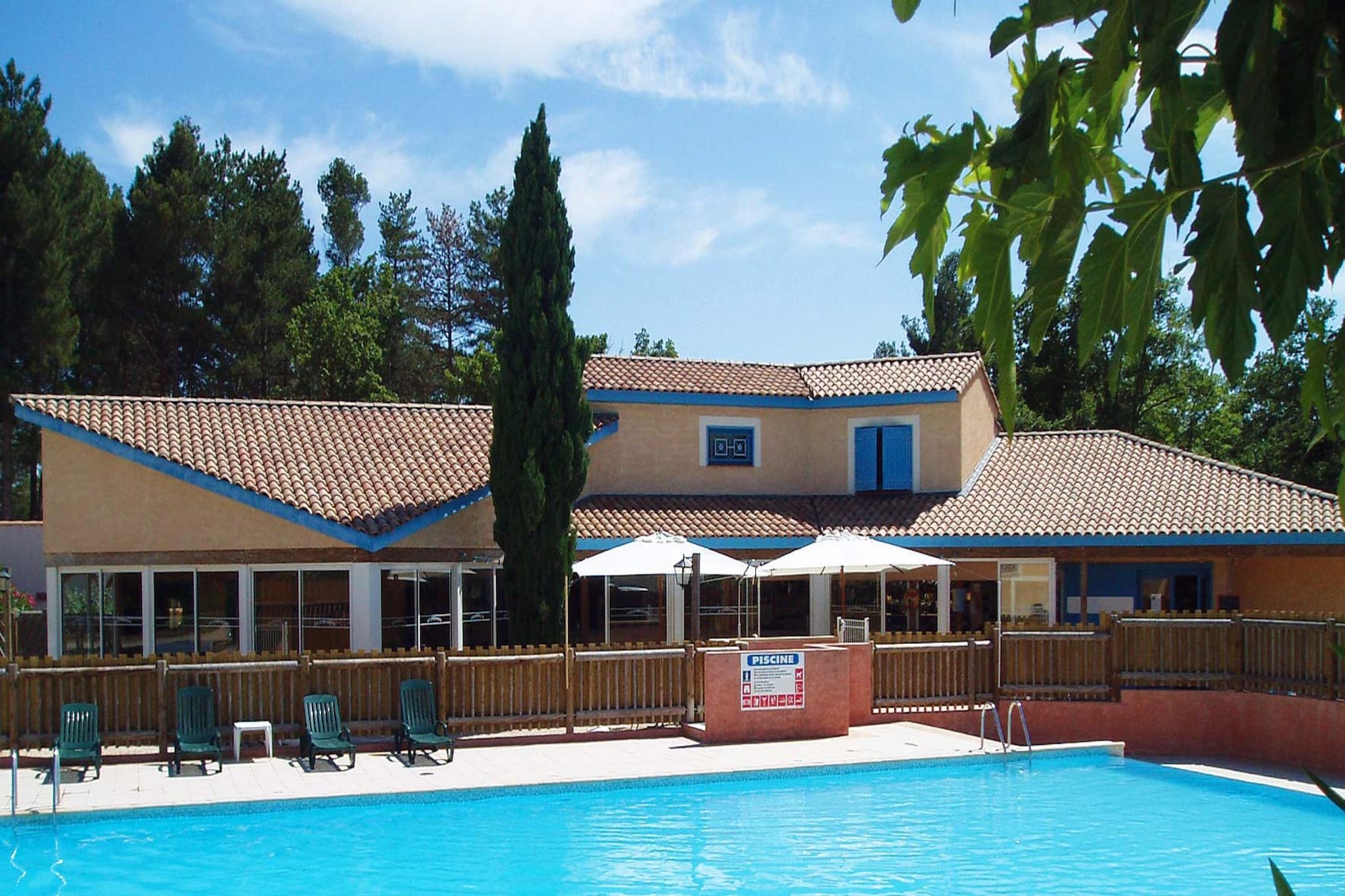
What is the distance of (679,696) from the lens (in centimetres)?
2039

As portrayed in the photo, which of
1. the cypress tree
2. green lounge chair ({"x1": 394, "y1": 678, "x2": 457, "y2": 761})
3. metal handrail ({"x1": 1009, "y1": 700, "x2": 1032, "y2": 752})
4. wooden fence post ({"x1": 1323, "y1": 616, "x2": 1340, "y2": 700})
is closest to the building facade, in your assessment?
the cypress tree

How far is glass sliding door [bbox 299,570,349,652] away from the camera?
2269cm

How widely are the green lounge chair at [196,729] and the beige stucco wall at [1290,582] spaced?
2033cm

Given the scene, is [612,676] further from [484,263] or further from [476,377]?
[484,263]

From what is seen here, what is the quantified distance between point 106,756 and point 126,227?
3419 centimetres

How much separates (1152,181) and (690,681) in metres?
19.0

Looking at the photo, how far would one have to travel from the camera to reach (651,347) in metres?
68.6

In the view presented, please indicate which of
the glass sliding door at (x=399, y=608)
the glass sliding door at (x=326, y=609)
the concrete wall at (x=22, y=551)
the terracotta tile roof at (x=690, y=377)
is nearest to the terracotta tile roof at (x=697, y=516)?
the terracotta tile roof at (x=690, y=377)

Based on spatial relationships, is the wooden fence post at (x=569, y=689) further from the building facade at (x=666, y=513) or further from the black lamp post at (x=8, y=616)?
the black lamp post at (x=8, y=616)

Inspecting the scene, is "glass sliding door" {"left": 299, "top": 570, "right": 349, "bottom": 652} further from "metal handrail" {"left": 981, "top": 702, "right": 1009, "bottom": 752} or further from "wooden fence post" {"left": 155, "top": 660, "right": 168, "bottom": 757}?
"metal handrail" {"left": 981, "top": 702, "right": 1009, "bottom": 752}

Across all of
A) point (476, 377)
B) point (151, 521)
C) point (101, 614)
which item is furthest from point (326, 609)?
point (476, 377)

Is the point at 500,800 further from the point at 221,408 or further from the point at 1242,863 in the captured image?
the point at 221,408

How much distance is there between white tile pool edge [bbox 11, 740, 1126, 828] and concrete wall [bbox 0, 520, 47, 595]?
23143 millimetres

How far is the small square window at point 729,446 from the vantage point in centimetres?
3012
